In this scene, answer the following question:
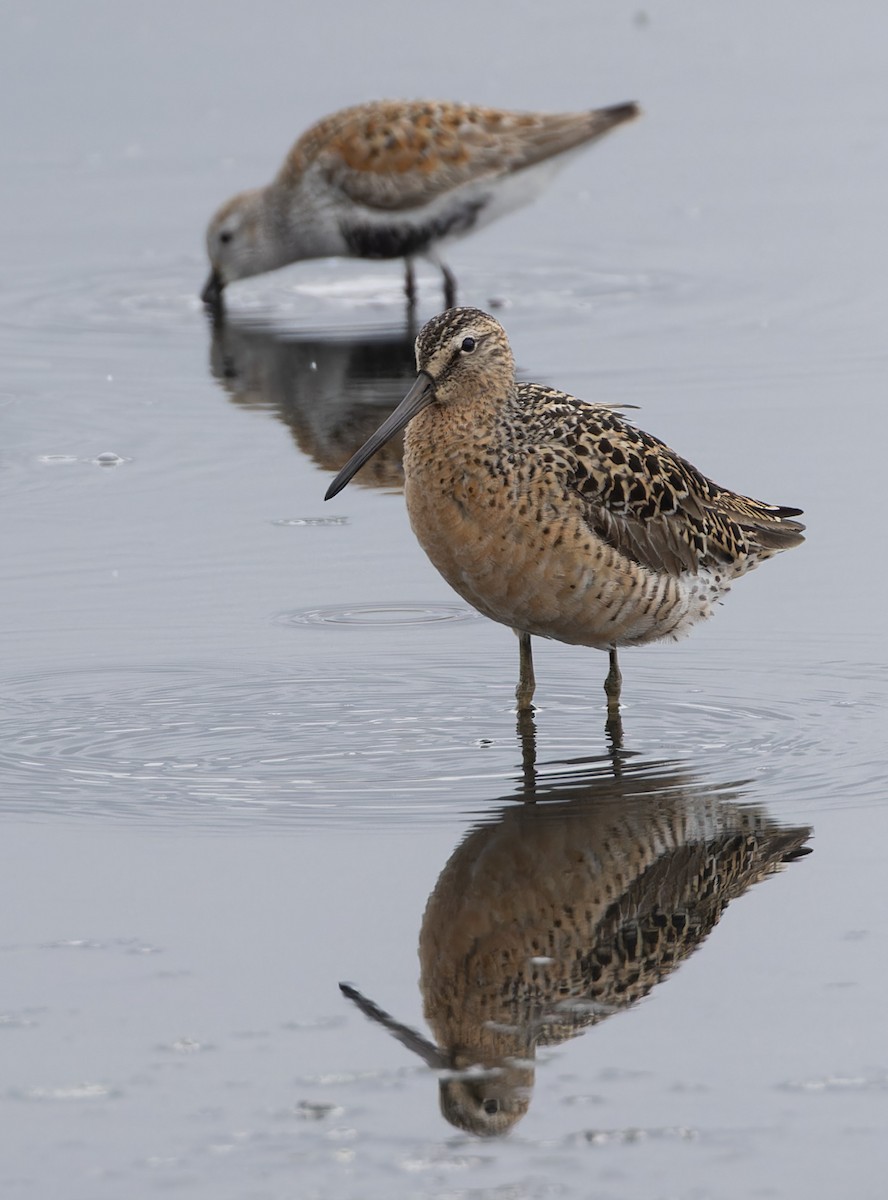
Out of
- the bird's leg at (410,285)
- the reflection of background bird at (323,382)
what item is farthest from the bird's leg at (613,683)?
the bird's leg at (410,285)

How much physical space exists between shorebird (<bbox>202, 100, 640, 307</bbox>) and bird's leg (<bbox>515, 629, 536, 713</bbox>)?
19.8ft

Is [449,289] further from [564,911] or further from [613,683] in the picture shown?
[564,911]

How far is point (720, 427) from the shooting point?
9297mm

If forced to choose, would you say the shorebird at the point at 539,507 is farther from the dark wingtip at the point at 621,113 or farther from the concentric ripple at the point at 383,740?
the dark wingtip at the point at 621,113

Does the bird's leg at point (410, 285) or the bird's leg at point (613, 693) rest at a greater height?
the bird's leg at point (410, 285)

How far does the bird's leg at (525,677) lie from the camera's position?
6.57 meters

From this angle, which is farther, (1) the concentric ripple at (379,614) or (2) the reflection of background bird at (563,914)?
(1) the concentric ripple at (379,614)

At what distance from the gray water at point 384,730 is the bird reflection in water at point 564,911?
0.07 ft

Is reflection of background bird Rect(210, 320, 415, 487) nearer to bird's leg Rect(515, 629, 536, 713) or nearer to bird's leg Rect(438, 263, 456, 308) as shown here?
bird's leg Rect(438, 263, 456, 308)

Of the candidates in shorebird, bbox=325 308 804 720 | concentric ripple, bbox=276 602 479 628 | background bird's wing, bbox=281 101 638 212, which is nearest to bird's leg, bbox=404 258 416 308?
background bird's wing, bbox=281 101 638 212

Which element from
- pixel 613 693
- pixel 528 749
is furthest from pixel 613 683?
pixel 528 749

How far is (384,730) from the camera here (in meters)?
6.36

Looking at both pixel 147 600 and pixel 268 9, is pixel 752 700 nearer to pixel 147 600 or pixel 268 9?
pixel 147 600

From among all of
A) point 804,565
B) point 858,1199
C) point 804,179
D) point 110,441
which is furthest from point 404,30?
point 858,1199
